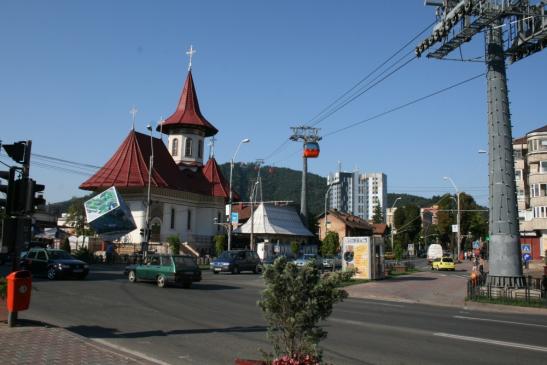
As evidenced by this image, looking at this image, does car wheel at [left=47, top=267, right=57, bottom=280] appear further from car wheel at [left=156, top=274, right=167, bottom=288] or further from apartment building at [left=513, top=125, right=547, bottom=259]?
apartment building at [left=513, top=125, right=547, bottom=259]

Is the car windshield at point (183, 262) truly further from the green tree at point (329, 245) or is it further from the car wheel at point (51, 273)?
the green tree at point (329, 245)

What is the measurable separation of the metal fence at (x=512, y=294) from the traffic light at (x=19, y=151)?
60.4ft

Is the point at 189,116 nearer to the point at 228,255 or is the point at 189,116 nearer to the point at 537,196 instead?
the point at 228,255

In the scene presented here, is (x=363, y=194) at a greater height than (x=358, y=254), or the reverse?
(x=363, y=194)

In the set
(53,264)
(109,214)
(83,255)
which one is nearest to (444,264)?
(109,214)

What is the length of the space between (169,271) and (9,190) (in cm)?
1309

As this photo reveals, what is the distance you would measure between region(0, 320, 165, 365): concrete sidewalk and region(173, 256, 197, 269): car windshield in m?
13.4

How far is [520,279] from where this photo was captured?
22.8 meters

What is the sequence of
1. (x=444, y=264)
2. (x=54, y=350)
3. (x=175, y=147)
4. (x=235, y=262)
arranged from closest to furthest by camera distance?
(x=54, y=350)
(x=235, y=262)
(x=444, y=264)
(x=175, y=147)

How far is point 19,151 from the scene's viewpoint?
1165cm

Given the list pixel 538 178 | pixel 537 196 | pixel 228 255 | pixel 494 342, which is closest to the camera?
pixel 494 342

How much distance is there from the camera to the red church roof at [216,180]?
63281 millimetres

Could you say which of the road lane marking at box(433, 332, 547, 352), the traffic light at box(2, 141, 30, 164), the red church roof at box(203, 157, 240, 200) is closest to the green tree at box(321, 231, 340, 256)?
the red church roof at box(203, 157, 240, 200)

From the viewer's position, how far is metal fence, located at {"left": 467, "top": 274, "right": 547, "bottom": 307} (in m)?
21.2
